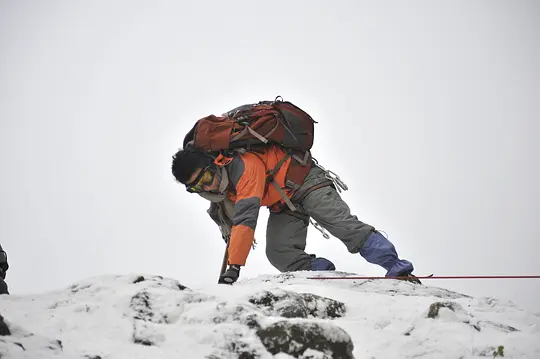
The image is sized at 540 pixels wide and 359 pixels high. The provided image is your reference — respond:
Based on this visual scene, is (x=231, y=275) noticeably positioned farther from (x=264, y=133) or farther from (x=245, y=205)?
(x=264, y=133)

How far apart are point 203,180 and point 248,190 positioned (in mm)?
634

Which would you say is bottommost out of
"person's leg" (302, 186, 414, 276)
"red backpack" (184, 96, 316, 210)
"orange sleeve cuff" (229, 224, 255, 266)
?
"orange sleeve cuff" (229, 224, 255, 266)

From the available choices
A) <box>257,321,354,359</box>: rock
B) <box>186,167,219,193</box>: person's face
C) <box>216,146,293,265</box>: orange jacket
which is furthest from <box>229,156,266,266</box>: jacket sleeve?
<box>257,321,354,359</box>: rock

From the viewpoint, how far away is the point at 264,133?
22.2 ft

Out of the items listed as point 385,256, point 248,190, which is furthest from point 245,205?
point 385,256

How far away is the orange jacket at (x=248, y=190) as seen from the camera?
19.6 feet

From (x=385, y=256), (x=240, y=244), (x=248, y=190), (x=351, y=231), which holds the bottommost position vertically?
(x=240, y=244)

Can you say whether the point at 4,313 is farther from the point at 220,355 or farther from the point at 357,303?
the point at 357,303

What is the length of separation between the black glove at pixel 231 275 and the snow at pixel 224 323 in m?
0.76

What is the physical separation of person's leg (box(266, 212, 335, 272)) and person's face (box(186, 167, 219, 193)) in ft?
3.65

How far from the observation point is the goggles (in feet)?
21.5

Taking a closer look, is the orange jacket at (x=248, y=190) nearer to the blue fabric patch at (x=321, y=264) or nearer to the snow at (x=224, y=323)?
the blue fabric patch at (x=321, y=264)

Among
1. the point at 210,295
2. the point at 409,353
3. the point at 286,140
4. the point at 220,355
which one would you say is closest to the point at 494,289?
the point at 286,140

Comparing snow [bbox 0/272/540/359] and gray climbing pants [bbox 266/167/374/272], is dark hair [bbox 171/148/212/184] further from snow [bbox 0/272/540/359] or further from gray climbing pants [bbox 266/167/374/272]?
snow [bbox 0/272/540/359]
